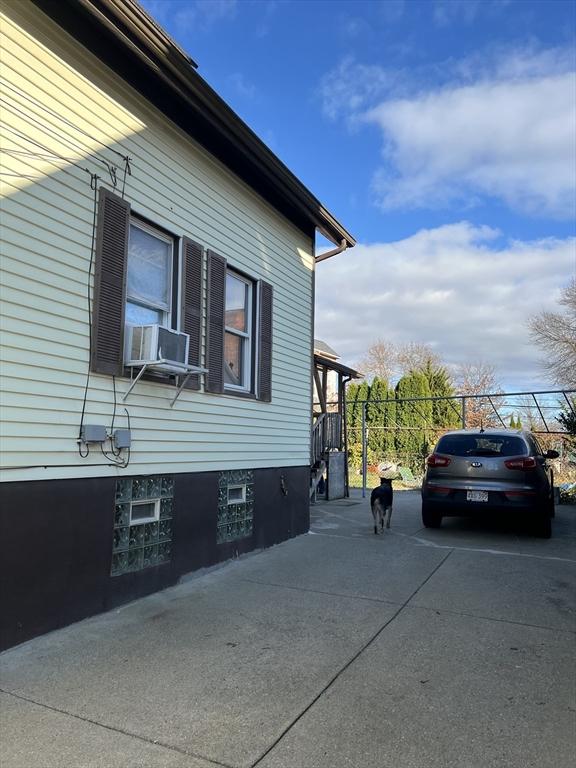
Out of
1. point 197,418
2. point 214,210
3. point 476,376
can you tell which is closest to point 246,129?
point 214,210

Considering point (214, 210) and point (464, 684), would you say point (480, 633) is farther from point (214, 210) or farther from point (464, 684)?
point (214, 210)

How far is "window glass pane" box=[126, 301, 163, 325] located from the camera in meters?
5.23

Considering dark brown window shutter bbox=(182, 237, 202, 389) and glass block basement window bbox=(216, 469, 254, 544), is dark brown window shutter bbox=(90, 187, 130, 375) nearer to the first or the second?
dark brown window shutter bbox=(182, 237, 202, 389)

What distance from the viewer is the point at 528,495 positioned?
7.86 m

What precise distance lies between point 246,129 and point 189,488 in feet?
13.5

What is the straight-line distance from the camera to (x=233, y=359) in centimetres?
713

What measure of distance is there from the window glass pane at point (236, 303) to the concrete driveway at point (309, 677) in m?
3.09

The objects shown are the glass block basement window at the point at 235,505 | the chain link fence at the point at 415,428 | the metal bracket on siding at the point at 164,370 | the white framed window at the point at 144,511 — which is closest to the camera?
the metal bracket on siding at the point at 164,370

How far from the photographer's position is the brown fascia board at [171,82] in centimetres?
452

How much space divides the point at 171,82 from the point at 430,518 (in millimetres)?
7163

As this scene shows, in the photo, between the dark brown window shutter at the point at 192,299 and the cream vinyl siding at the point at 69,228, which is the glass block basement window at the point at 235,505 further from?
the dark brown window shutter at the point at 192,299

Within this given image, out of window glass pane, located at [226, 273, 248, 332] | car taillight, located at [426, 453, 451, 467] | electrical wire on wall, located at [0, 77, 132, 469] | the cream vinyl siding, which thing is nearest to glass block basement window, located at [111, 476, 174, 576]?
the cream vinyl siding

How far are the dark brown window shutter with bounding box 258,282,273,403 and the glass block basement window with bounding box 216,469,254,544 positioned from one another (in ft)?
3.72

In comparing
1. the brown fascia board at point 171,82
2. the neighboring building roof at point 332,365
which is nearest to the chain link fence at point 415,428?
the neighboring building roof at point 332,365
